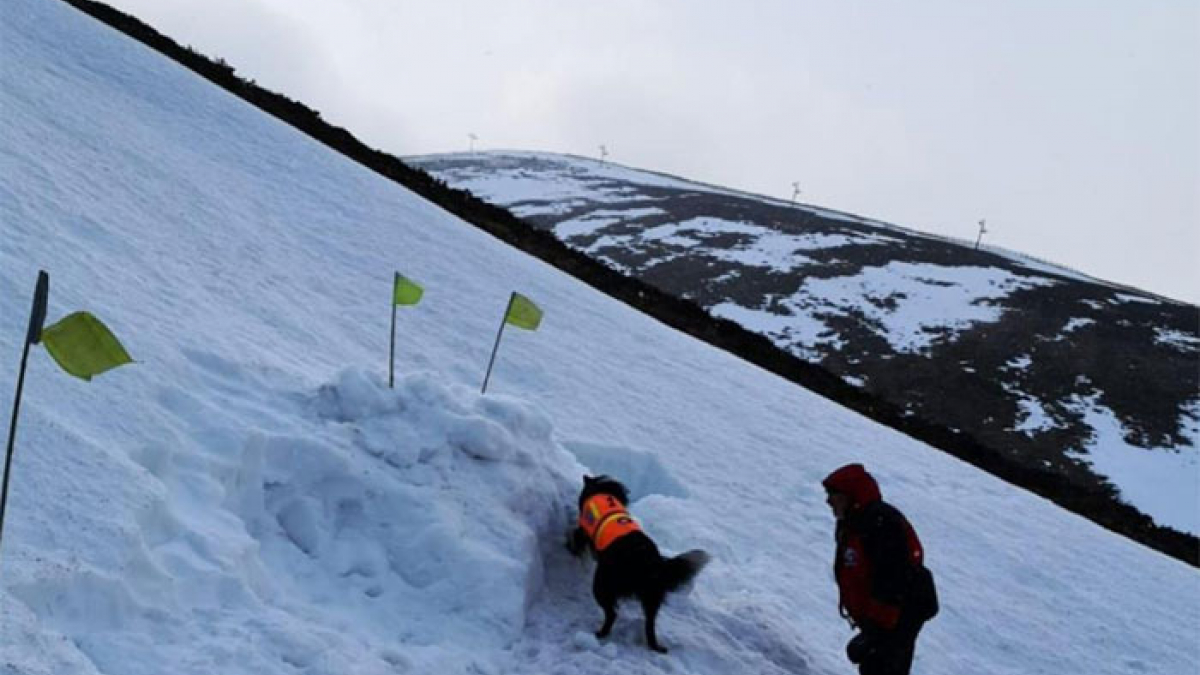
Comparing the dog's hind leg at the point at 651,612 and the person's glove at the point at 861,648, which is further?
the dog's hind leg at the point at 651,612

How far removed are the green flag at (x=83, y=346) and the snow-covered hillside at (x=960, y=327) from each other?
15821 millimetres

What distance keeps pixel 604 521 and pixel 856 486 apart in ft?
5.54

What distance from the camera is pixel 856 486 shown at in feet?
17.5

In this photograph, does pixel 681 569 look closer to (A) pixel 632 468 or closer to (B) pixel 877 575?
(B) pixel 877 575

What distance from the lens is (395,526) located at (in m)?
5.99

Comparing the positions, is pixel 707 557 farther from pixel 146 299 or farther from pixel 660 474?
pixel 146 299

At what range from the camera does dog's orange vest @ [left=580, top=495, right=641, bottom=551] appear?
5961 millimetres

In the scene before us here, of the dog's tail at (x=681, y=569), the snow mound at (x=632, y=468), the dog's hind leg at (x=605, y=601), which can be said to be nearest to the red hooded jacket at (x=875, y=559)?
the dog's tail at (x=681, y=569)

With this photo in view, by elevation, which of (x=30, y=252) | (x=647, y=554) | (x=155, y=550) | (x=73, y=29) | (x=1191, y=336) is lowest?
(x=155, y=550)

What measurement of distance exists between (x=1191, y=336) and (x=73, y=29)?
176 ft

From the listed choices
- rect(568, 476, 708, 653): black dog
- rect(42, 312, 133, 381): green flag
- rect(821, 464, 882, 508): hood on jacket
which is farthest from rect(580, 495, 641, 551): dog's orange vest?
rect(42, 312, 133, 381): green flag

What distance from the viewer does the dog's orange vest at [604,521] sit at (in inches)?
235


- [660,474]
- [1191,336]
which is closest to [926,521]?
[660,474]

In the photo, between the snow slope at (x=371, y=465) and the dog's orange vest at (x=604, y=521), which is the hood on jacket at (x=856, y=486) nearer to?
the dog's orange vest at (x=604, y=521)
